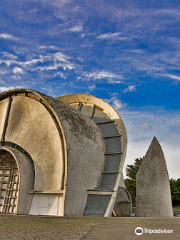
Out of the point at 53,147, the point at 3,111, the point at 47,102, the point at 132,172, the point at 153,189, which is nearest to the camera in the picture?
the point at 53,147

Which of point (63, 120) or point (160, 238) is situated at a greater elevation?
point (63, 120)

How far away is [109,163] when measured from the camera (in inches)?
753

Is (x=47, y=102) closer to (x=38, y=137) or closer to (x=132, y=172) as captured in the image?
(x=38, y=137)

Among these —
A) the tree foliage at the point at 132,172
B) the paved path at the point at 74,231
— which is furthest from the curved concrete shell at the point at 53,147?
the tree foliage at the point at 132,172

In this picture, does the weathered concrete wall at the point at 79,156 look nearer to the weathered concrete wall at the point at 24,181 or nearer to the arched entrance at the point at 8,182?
the weathered concrete wall at the point at 24,181

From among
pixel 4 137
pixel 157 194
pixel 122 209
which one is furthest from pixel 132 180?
pixel 4 137

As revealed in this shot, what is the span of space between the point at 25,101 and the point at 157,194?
11.4m

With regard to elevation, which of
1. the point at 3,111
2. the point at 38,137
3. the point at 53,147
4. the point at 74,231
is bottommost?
the point at 74,231

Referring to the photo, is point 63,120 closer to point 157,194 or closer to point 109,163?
point 109,163

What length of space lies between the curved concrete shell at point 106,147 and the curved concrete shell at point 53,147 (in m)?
0.54

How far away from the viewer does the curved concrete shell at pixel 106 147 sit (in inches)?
668

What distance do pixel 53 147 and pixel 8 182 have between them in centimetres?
394

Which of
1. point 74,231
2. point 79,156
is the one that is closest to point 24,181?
point 79,156

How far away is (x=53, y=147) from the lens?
16922mm
